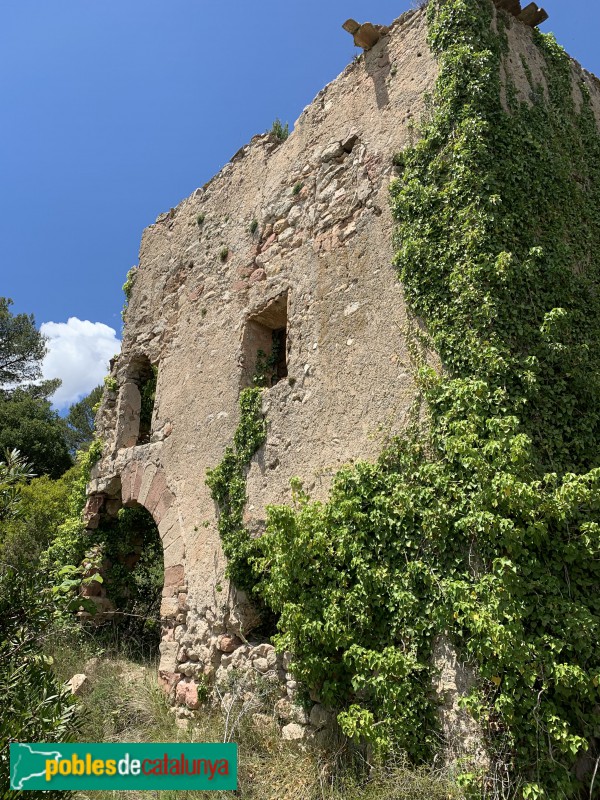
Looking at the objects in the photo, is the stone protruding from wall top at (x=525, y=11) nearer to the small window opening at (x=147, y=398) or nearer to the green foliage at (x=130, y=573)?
the small window opening at (x=147, y=398)

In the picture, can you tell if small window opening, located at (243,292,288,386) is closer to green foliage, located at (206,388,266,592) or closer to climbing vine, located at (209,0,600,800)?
green foliage, located at (206,388,266,592)

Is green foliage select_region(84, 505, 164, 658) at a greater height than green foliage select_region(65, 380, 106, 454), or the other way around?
green foliage select_region(65, 380, 106, 454)

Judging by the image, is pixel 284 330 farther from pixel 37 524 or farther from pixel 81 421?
pixel 81 421

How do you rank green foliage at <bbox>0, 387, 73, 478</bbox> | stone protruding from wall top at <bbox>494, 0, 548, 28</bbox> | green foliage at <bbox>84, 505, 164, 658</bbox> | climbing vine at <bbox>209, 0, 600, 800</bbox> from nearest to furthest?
climbing vine at <bbox>209, 0, 600, 800</bbox>
stone protruding from wall top at <bbox>494, 0, 548, 28</bbox>
green foliage at <bbox>84, 505, 164, 658</bbox>
green foliage at <bbox>0, 387, 73, 478</bbox>

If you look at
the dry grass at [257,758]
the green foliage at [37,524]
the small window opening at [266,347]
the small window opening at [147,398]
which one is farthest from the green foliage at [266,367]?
the green foliage at [37,524]

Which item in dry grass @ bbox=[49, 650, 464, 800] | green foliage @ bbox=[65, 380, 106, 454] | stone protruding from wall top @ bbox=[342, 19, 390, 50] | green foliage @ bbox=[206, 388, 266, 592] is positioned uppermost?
green foliage @ bbox=[65, 380, 106, 454]

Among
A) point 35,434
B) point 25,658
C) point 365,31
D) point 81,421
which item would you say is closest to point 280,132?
point 365,31

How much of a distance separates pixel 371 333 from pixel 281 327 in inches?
71.9

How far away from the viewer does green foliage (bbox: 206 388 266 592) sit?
5265 mm

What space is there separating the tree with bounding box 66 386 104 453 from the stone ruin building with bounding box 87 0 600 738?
1662 centimetres

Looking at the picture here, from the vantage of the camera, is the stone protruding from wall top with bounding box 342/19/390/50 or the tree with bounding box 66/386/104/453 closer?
the stone protruding from wall top with bounding box 342/19/390/50

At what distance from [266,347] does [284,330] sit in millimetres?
311

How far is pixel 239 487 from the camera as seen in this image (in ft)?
18.2

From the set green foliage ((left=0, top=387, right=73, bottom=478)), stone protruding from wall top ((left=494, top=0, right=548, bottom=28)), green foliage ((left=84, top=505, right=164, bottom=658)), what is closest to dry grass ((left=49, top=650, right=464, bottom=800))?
green foliage ((left=84, top=505, right=164, bottom=658))
